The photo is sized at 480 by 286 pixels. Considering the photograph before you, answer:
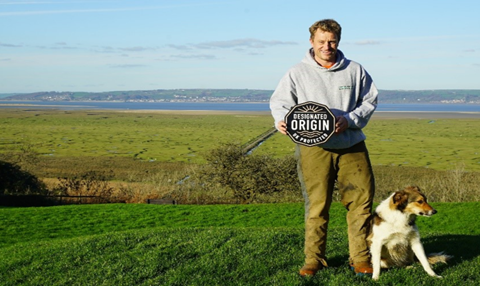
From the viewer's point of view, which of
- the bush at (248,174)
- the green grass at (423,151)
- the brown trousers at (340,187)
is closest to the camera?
the brown trousers at (340,187)

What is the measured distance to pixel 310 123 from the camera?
576cm

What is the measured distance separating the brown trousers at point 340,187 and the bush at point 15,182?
23613 mm

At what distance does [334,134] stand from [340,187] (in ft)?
2.39

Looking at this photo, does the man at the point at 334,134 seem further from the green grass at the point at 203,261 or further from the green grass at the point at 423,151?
the green grass at the point at 423,151

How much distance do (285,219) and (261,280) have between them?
8549 mm

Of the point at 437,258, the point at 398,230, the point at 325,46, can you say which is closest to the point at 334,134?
the point at 325,46

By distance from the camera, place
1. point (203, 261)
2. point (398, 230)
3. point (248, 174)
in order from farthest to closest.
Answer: point (248, 174) → point (203, 261) → point (398, 230)

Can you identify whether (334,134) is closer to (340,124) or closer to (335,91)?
(340,124)

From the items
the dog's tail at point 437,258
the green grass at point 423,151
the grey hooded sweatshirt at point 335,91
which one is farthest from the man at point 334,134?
the green grass at point 423,151

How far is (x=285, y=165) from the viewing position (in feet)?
84.7

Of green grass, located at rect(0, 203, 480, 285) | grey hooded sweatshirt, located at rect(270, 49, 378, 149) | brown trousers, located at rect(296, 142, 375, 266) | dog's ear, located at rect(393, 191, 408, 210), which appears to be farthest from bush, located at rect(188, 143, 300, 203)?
dog's ear, located at rect(393, 191, 408, 210)

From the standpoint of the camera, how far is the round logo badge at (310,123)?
18.9ft

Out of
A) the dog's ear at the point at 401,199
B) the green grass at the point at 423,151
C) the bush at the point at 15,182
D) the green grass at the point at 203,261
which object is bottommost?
the green grass at the point at 423,151

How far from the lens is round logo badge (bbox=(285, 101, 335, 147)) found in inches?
226
